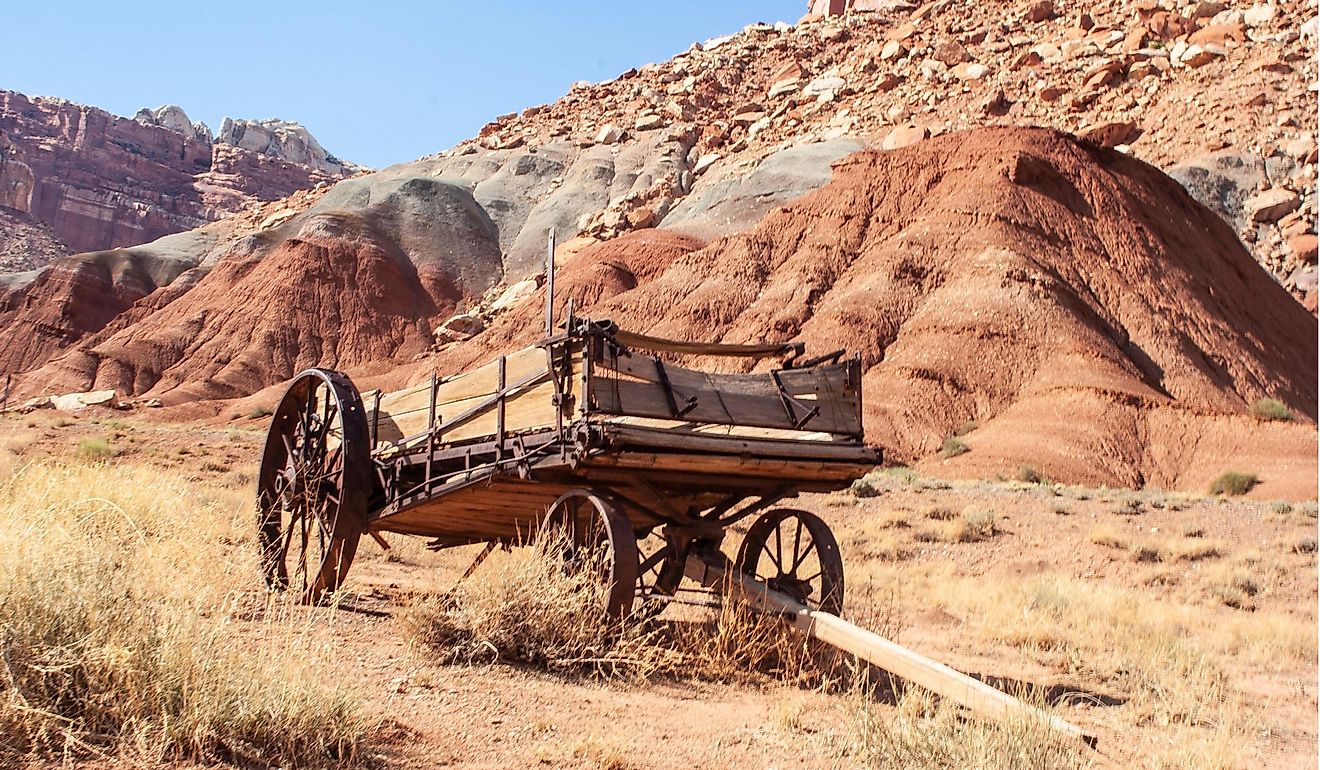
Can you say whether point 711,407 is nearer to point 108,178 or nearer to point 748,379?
point 748,379

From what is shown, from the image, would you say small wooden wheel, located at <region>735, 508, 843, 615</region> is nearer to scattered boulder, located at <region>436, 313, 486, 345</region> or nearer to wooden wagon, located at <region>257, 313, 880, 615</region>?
wooden wagon, located at <region>257, 313, 880, 615</region>

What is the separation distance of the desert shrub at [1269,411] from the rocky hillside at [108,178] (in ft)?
301

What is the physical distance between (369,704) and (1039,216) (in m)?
35.9

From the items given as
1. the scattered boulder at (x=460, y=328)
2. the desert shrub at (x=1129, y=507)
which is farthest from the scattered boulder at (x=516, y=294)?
the desert shrub at (x=1129, y=507)

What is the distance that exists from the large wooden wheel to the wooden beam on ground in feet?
8.11

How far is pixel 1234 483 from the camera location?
981 inches

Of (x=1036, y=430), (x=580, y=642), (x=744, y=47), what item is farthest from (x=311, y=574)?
(x=744, y=47)

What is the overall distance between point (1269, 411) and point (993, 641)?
1007 inches

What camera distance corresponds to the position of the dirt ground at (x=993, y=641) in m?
5.06

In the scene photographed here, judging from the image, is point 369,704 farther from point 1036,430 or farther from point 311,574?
point 1036,430

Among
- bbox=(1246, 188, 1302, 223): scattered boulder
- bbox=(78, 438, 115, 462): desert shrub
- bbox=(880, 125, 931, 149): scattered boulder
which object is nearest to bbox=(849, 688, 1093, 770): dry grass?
bbox=(78, 438, 115, 462): desert shrub

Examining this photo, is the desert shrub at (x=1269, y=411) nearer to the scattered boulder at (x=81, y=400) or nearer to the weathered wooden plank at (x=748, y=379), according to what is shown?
the weathered wooden plank at (x=748, y=379)

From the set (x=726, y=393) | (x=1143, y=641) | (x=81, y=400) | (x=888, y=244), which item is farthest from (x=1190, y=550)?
(x=81, y=400)

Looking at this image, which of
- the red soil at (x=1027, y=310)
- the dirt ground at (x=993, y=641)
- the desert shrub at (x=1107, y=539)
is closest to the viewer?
the dirt ground at (x=993, y=641)
